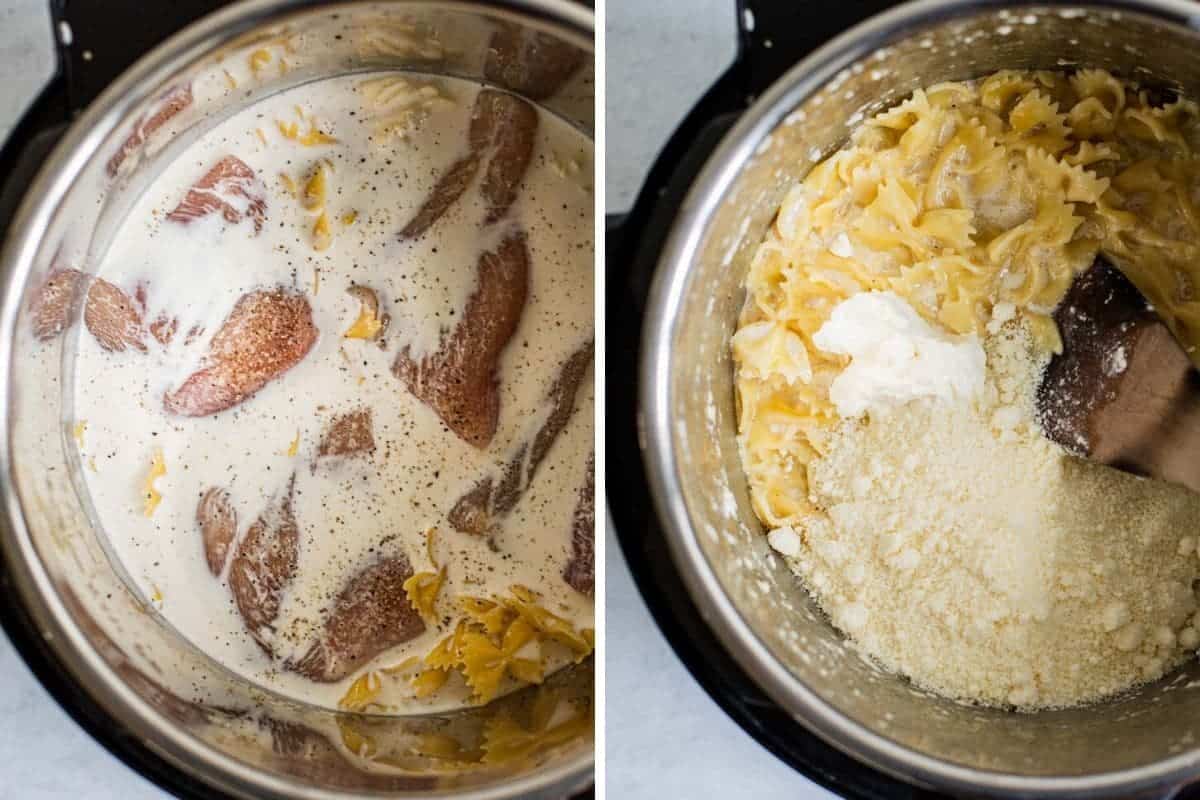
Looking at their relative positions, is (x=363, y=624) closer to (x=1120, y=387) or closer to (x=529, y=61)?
(x=529, y=61)

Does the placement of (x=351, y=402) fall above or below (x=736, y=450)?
above

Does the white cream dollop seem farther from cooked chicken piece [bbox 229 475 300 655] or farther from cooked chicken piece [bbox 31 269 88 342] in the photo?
cooked chicken piece [bbox 31 269 88 342]

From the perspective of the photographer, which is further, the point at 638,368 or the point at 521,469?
the point at 521,469

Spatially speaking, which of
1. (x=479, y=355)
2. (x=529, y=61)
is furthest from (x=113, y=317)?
(x=529, y=61)

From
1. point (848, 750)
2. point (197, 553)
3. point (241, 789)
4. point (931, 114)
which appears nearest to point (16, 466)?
point (197, 553)

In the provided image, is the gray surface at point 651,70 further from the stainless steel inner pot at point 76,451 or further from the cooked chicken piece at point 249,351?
the cooked chicken piece at point 249,351

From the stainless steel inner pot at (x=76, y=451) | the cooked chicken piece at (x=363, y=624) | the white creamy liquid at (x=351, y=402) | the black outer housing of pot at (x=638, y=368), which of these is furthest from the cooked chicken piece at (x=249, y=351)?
the black outer housing of pot at (x=638, y=368)

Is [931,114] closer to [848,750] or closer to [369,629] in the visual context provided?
[848,750]
